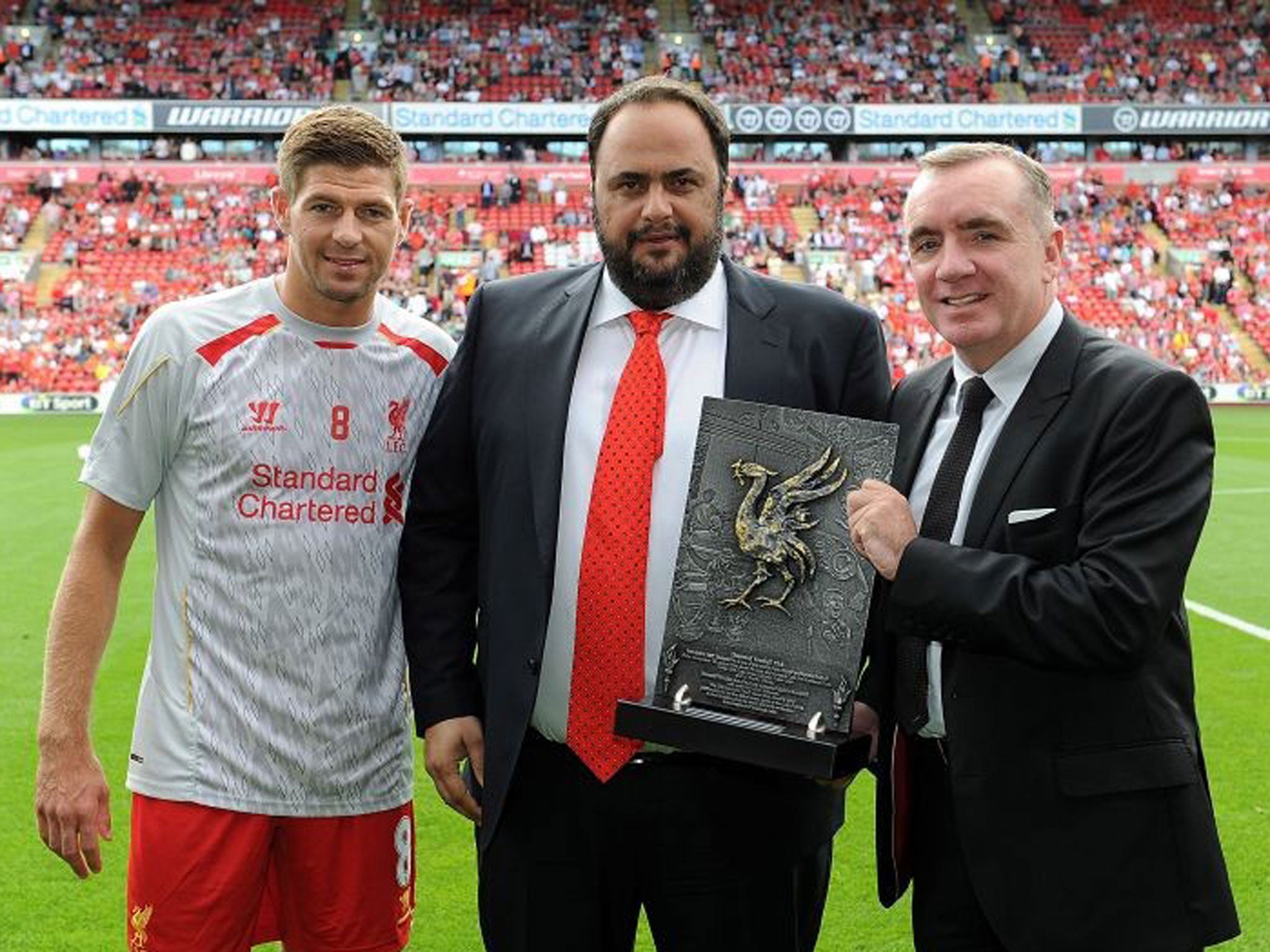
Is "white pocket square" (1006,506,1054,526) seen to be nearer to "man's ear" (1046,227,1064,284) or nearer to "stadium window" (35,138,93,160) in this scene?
"man's ear" (1046,227,1064,284)

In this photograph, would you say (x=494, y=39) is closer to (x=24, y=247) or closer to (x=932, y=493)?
(x=24, y=247)

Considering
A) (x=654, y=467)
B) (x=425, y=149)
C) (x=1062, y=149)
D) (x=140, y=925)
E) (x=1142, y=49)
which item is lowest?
(x=140, y=925)

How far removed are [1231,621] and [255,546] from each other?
7.88 m

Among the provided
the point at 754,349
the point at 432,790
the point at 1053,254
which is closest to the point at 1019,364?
the point at 1053,254

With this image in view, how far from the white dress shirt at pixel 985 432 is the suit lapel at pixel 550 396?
704 mm

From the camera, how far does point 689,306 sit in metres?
2.88

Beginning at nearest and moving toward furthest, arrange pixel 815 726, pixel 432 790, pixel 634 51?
1. pixel 815 726
2. pixel 432 790
3. pixel 634 51

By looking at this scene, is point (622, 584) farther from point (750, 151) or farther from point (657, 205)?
point (750, 151)

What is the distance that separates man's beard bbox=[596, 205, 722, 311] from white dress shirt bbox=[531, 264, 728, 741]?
0.06 metres

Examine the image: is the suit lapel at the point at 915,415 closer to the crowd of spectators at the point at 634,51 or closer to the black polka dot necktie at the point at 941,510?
the black polka dot necktie at the point at 941,510

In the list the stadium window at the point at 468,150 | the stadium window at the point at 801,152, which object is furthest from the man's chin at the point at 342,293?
the stadium window at the point at 801,152

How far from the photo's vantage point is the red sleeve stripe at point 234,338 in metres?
2.96

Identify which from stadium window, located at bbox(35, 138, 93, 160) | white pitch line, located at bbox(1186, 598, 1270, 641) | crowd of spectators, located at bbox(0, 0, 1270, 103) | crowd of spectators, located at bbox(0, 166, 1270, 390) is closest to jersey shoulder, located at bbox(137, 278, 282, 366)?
white pitch line, located at bbox(1186, 598, 1270, 641)

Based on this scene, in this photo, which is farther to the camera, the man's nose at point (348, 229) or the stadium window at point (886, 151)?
the stadium window at point (886, 151)
